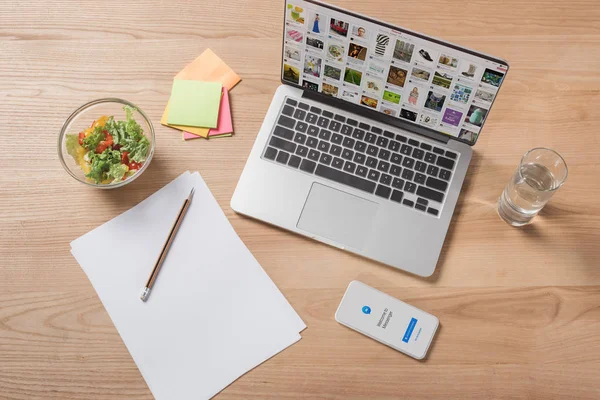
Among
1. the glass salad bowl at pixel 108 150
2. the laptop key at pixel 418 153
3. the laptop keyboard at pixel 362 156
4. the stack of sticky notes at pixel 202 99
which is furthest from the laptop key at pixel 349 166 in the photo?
the glass salad bowl at pixel 108 150

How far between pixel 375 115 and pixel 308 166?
141 millimetres

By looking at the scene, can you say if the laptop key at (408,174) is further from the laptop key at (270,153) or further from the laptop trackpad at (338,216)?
the laptop key at (270,153)

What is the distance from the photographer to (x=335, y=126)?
0.99m

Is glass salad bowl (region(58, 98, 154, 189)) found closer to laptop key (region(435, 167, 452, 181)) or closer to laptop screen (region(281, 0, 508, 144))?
laptop screen (region(281, 0, 508, 144))

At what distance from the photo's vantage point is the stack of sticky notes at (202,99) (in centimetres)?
101

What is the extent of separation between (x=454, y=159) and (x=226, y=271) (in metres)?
0.41

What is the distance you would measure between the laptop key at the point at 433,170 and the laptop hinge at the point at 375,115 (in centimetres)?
5

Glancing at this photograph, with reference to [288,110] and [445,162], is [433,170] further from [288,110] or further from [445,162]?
[288,110]

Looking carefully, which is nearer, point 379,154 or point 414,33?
point 414,33

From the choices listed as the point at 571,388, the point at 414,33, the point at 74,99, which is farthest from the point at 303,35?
the point at 571,388

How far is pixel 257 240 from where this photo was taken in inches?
37.8

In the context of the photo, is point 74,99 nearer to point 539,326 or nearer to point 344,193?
point 344,193

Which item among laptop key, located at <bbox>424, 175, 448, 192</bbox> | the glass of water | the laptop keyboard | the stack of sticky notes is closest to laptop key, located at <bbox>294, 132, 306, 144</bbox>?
the laptop keyboard

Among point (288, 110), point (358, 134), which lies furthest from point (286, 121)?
point (358, 134)
